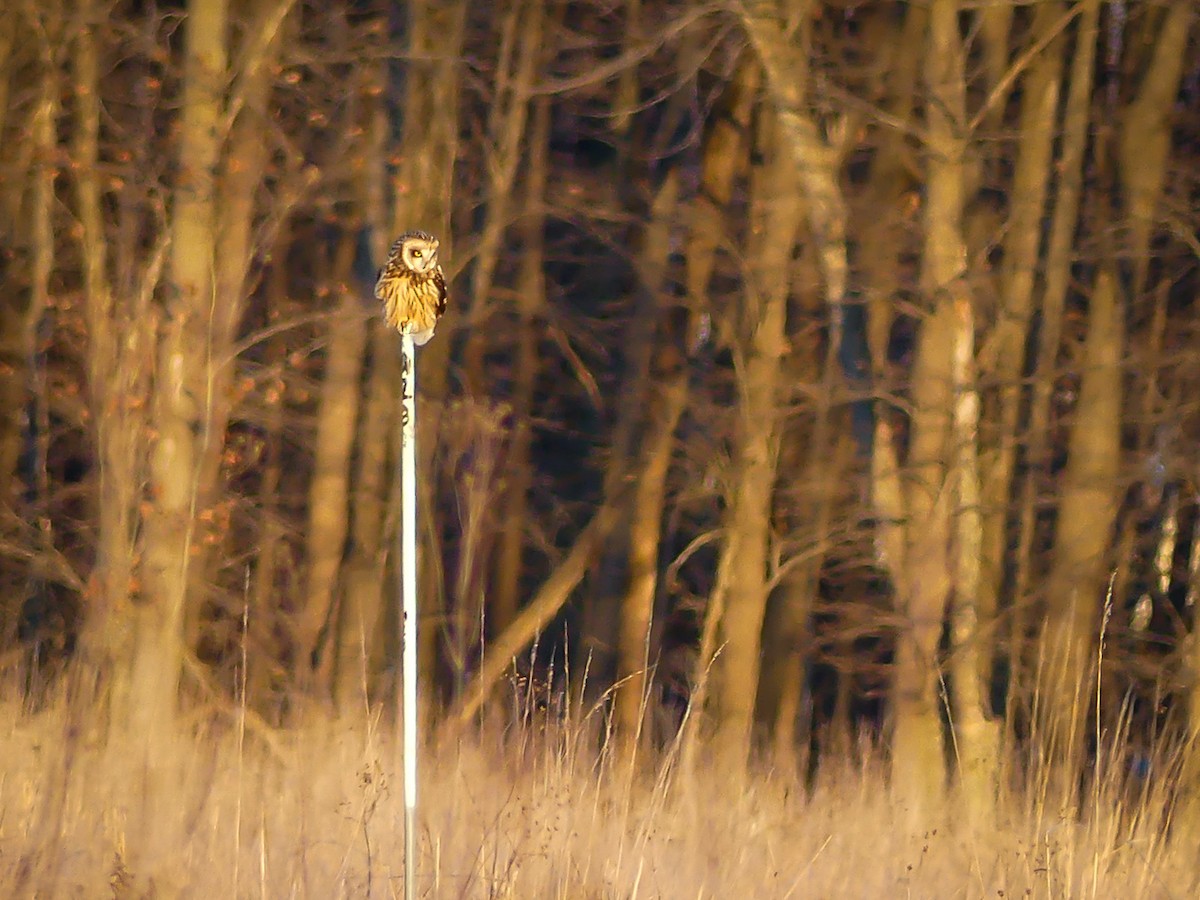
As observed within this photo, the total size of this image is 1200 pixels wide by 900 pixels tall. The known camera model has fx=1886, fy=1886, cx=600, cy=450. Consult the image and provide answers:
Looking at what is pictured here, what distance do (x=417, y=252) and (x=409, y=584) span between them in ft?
2.40

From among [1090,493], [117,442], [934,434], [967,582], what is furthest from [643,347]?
[117,442]

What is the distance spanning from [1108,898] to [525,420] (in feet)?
32.3

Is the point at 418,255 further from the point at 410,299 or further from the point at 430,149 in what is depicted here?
the point at 430,149

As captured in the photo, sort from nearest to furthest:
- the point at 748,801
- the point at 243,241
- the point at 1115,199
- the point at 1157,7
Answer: the point at 748,801, the point at 243,241, the point at 1157,7, the point at 1115,199

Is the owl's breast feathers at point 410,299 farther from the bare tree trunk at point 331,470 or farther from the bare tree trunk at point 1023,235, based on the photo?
the bare tree trunk at point 331,470

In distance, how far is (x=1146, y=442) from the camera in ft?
52.2

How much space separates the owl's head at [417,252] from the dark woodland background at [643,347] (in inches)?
94.6

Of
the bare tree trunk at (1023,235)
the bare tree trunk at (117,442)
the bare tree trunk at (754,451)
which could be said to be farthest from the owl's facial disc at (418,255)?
the bare tree trunk at (754,451)

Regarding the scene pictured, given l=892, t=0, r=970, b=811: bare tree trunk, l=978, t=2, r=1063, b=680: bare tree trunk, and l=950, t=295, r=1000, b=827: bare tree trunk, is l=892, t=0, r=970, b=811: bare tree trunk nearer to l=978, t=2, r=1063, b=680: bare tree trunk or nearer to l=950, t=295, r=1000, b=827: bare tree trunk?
l=950, t=295, r=1000, b=827: bare tree trunk

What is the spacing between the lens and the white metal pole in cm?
382

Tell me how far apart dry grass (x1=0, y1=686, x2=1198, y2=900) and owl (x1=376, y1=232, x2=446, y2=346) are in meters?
2.20

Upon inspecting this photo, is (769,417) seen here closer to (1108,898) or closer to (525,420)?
(525,420)

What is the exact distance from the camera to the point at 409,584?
152 inches

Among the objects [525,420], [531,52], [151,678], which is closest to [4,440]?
[525,420]
